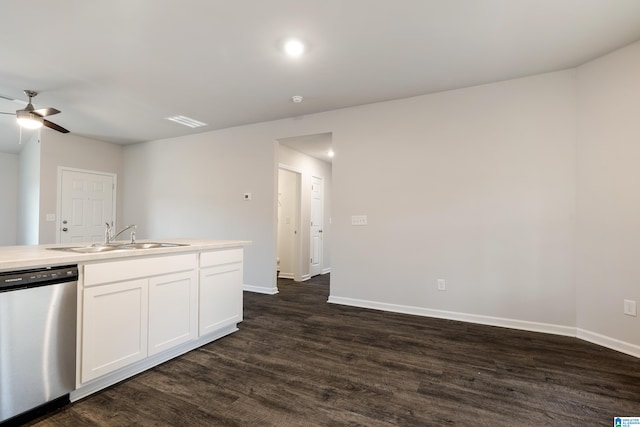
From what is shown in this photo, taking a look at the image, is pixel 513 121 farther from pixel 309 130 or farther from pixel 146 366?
pixel 146 366

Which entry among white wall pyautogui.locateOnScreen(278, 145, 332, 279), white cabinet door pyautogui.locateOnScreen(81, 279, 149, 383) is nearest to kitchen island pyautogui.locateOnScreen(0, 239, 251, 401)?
white cabinet door pyautogui.locateOnScreen(81, 279, 149, 383)

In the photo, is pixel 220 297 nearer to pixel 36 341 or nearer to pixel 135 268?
pixel 135 268

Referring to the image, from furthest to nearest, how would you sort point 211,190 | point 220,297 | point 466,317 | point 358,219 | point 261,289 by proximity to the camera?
point 211,190, point 261,289, point 358,219, point 466,317, point 220,297

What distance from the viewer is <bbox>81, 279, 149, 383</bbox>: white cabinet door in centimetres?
192

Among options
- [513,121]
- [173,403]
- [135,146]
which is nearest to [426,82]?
A: [513,121]

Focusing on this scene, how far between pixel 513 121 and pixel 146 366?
4203 millimetres

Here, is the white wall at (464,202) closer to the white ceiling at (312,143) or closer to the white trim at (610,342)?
the white trim at (610,342)

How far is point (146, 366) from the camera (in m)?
2.32

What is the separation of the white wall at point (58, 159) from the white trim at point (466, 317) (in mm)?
5097

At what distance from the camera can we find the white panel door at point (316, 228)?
20.0 ft

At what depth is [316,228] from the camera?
20.5 feet

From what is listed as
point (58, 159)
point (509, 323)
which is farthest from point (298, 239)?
point (58, 159)

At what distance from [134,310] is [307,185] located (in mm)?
4115

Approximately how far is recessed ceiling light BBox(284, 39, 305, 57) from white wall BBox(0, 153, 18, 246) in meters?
6.93
